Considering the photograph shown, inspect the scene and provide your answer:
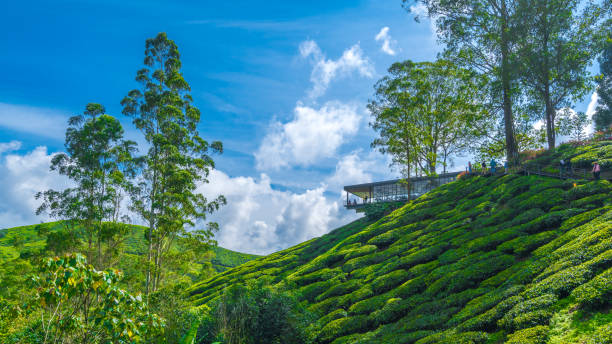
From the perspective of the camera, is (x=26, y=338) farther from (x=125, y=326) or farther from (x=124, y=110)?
(x=124, y=110)

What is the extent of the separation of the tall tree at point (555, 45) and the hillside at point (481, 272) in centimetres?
878

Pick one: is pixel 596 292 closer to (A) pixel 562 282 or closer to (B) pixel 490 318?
(A) pixel 562 282

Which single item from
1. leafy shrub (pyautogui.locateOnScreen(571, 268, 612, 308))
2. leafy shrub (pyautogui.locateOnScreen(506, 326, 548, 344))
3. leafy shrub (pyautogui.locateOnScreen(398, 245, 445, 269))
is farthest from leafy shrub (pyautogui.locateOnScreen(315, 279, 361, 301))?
leafy shrub (pyautogui.locateOnScreen(571, 268, 612, 308))

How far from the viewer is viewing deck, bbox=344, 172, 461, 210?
42594 millimetres

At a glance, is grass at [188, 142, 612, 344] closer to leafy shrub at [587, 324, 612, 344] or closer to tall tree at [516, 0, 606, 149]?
leafy shrub at [587, 324, 612, 344]

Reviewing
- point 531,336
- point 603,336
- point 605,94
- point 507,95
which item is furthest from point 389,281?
point 605,94

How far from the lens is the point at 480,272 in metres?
14.0

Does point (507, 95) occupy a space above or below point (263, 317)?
above

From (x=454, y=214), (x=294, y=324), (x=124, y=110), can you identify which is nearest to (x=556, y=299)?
(x=294, y=324)

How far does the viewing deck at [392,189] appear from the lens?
42.6 m

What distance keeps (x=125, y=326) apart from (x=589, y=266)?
11.6m

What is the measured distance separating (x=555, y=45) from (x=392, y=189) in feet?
79.3

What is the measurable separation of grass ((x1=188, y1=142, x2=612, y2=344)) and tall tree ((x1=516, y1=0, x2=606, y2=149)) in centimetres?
874

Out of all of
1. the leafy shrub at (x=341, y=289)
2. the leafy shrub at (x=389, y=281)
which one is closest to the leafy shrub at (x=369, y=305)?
the leafy shrub at (x=389, y=281)
